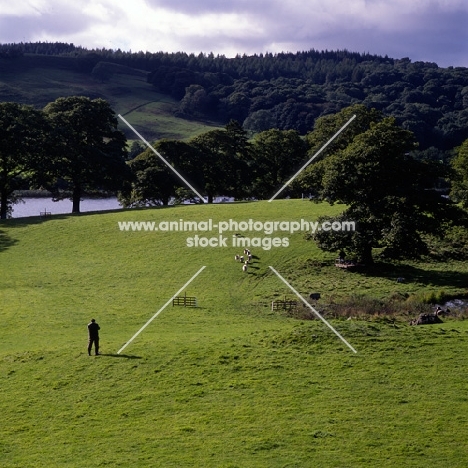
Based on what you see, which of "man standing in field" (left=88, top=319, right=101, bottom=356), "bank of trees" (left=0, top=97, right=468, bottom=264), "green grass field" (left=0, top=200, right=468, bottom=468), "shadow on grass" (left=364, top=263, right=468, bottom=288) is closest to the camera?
"green grass field" (left=0, top=200, right=468, bottom=468)

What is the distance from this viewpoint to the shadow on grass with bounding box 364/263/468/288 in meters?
49.5

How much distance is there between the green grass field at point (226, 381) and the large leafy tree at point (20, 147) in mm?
36506

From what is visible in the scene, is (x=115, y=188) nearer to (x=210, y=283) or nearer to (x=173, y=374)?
(x=210, y=283)

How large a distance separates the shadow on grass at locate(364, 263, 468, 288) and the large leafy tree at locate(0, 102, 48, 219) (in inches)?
1973

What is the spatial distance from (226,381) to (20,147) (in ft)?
208

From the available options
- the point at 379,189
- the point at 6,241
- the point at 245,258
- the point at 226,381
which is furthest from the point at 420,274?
the point at 6,241

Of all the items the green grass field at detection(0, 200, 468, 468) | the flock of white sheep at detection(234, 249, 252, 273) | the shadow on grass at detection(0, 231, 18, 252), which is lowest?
the green grass field at detection(0, 200, 468, 468)

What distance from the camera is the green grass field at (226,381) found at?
72.2ft

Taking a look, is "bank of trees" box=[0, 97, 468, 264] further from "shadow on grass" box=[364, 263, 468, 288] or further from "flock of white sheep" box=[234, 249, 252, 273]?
"flock of white sheep" box=[234, 249, 252, 273]

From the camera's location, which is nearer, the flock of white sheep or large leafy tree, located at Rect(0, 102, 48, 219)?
the flock of white sheep

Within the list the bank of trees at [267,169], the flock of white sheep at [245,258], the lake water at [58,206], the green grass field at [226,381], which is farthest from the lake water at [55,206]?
the green grass field at [226,381]

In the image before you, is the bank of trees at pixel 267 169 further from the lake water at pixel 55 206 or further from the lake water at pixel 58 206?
the lake water at pixel 55 206

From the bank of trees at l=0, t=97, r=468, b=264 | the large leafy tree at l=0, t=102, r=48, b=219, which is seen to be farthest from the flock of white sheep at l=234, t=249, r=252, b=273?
the large leafy tree at l=0, t=102, r=48, b=219

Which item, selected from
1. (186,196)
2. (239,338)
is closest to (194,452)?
(239,338)
